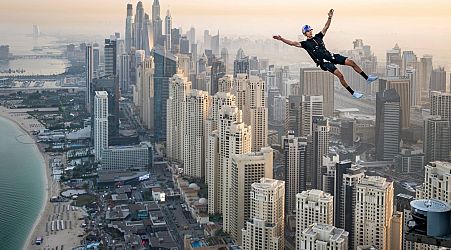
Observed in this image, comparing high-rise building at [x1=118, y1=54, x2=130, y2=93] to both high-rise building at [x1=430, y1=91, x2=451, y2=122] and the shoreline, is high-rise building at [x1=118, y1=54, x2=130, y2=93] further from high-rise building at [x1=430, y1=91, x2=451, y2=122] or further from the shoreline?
high-rise building at [x1=430, y1=91, x2=451, y2=122]

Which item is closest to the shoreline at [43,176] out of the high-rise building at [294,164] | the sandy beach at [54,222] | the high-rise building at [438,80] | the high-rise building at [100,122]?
the sandy beach at [54,222]

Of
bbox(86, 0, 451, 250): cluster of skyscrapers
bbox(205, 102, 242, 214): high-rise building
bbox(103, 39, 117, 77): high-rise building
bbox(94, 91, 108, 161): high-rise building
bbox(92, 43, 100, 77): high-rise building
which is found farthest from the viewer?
bbox(103, 39, 117, 77): high-rise building

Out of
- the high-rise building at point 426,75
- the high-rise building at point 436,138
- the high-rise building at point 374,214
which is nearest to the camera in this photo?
the high-rise building at point 374,214

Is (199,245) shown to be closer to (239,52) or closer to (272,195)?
(272,195)

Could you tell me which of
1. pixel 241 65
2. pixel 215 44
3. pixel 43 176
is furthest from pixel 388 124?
pixel 43 176

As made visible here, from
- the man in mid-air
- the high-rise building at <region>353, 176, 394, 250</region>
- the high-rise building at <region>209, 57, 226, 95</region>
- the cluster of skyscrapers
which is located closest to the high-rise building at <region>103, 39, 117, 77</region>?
the cluster of skyscrapers

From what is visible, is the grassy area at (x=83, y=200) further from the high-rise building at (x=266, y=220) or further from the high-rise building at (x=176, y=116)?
the high-rise building at (x=266, y=220)
